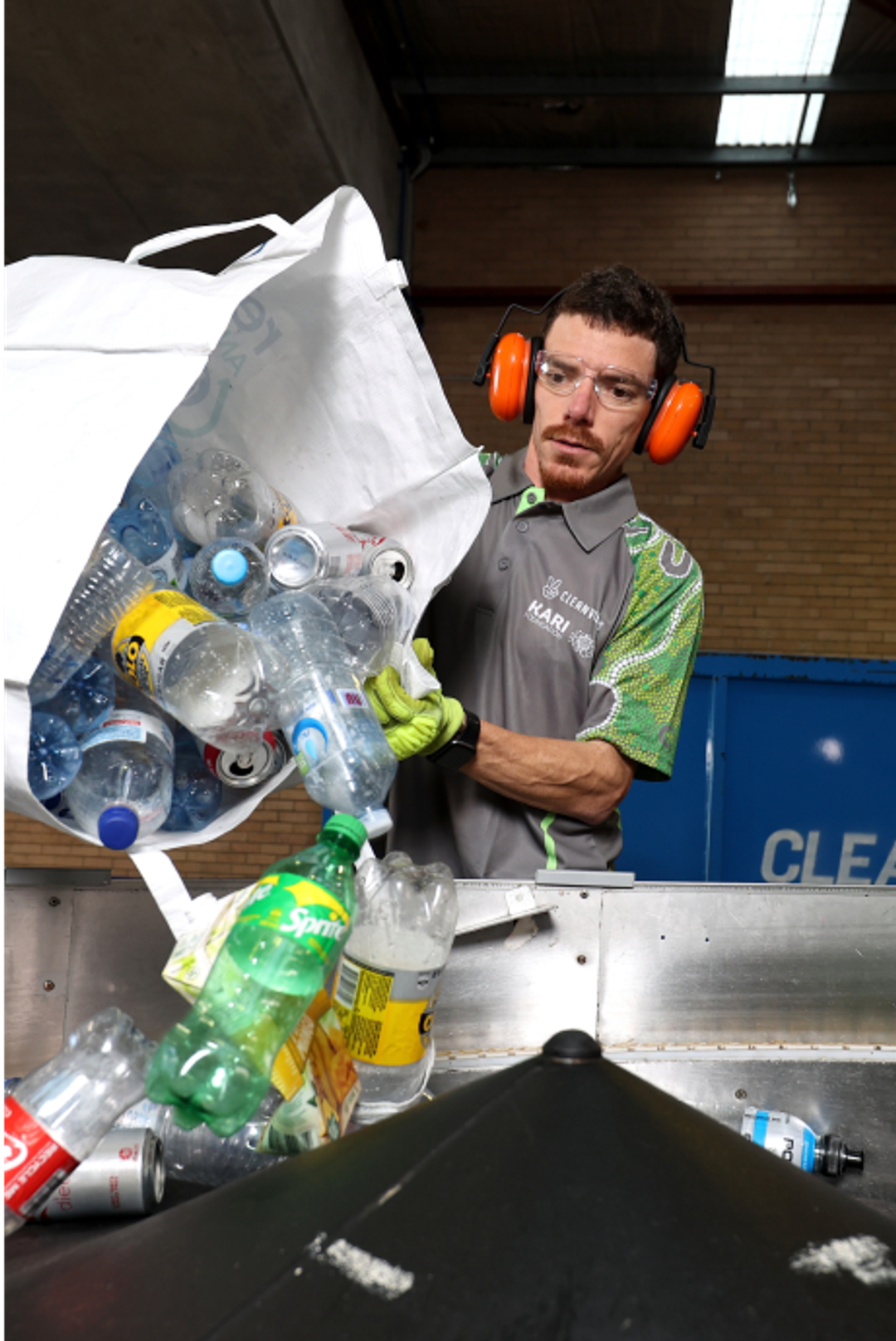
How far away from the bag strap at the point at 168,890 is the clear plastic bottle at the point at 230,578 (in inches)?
12.6

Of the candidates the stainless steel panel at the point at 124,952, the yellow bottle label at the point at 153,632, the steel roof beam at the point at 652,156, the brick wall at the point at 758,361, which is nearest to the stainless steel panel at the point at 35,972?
the stainless steel panel at the point at 124,952

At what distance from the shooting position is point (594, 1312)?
595 millimetres

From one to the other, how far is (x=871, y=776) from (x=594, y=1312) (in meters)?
5.26

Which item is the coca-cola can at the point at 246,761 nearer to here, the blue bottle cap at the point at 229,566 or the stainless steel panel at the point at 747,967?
the blue bottle cap at the point at 229,566

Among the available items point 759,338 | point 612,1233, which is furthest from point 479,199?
point 612,1233

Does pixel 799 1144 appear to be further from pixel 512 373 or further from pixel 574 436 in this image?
pixel 512 373

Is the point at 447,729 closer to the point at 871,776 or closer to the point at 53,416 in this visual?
the point at 53,416

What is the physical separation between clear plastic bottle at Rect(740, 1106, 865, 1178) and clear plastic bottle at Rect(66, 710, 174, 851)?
2.47ft

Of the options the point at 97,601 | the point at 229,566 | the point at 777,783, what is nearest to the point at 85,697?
the point at 97,601

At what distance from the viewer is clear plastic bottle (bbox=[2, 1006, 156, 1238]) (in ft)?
2.43

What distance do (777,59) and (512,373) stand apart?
5.06m

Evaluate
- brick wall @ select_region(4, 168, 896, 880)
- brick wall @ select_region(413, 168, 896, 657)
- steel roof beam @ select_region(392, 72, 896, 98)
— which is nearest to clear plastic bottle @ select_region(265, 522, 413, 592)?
brick wall @ select_region(4, 168, 896, 880)

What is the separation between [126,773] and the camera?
1104 mm

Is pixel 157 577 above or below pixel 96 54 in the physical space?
below
